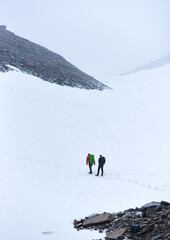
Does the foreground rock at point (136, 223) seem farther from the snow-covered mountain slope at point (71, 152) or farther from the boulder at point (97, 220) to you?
the snow-covered mountain slope at point (71, 152)

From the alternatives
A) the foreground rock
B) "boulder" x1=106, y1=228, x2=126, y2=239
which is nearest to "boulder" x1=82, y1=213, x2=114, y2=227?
the foreground rock

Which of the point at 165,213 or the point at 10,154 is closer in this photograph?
the point at 165,213

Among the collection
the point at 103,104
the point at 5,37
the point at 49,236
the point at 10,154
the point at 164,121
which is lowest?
the point at 49,236

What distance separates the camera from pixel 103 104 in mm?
32250

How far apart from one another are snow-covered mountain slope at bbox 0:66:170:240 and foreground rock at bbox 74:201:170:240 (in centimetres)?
56

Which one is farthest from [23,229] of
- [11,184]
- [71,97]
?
[71,97]

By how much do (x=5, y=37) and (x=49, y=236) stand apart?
168ft

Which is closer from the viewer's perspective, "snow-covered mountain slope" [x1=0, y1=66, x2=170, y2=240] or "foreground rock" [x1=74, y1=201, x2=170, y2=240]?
"foreground rock" [x1=74, y1=201, x2=170, y2=240]

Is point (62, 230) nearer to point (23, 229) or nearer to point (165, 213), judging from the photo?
point (23, 229)

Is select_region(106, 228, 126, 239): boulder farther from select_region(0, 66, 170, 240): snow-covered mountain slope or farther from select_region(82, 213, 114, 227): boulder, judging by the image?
select_region(82, 213, 114, 227): boulder

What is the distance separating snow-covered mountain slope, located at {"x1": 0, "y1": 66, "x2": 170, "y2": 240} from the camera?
9.89 meters

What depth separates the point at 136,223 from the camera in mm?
7633

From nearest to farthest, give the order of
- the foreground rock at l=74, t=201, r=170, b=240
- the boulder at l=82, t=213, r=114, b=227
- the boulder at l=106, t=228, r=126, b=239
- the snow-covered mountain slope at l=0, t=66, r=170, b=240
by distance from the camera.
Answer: the foreground rock at l=74, t=201, r=170, b=240 < the boulder at l=106, t=228, r=126, b=239 < the boulder at l=82, t=213, r=114, b=227 < the snow-covered mountain slope at l=0, t=66, r=170, b=240

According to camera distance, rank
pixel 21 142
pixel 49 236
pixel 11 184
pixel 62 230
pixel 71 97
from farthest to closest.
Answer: pixel 71 97 < pixel 21 142 < pixel 11 184 < pixel 62 230 < pixel 49 236
